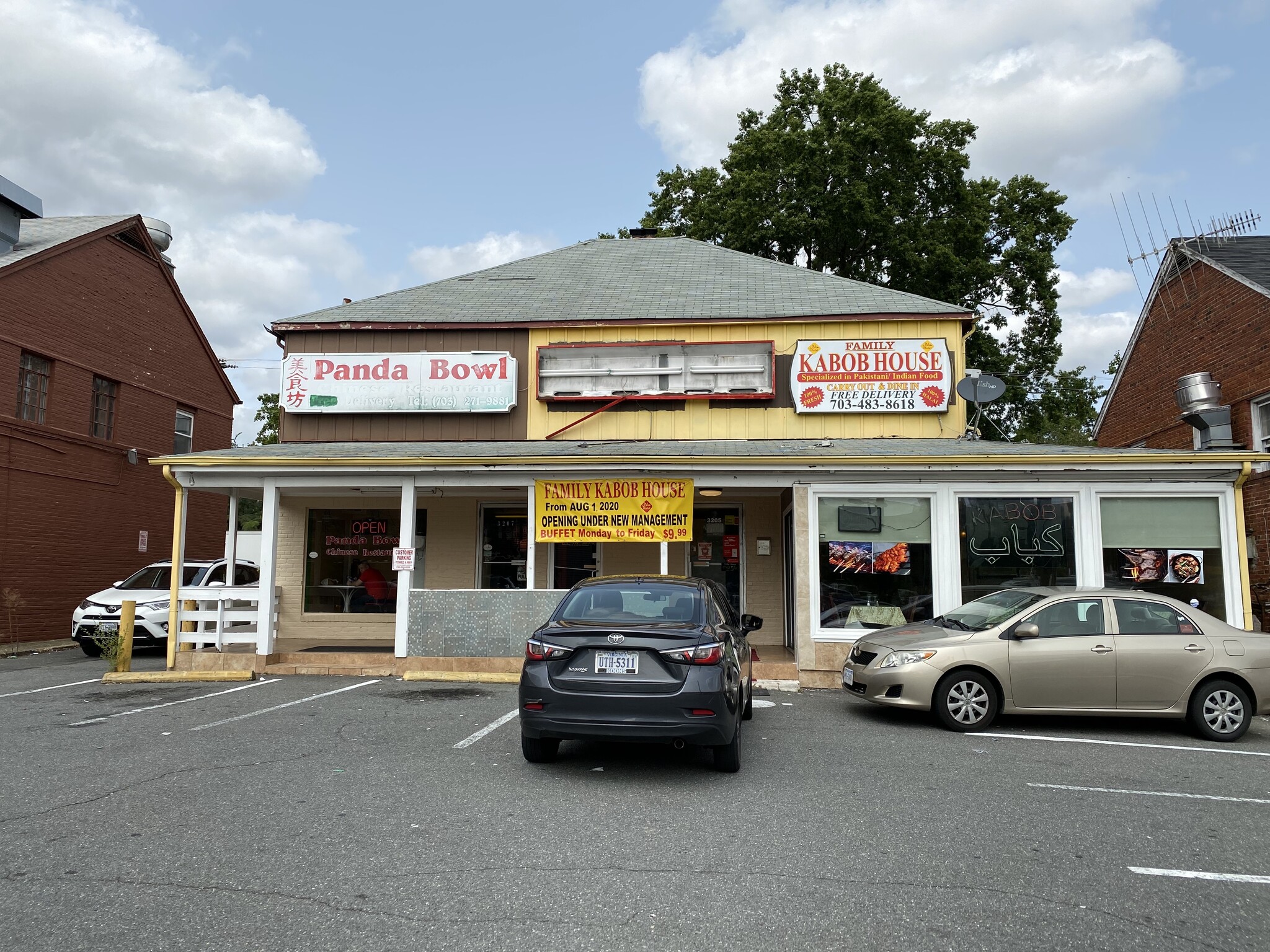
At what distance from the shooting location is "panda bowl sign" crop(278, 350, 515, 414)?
48.9ft

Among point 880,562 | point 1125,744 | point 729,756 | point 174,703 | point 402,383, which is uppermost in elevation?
point 402,383

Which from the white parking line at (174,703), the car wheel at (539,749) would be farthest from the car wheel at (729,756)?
the white parking line at (174,703)

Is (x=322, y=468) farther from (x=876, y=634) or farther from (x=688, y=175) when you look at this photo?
(x=688, y=175)

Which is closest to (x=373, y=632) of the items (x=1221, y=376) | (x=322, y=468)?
(x=322, y=468)

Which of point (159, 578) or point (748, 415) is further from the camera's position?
point (159, 578)

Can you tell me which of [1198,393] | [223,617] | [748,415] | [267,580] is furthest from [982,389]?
[223,617]

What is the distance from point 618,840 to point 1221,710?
6816 mm

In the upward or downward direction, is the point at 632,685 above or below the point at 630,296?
below

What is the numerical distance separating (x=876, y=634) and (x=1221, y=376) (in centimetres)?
1093

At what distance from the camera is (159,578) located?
1644 cm

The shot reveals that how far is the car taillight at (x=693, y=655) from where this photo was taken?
623 centimetres

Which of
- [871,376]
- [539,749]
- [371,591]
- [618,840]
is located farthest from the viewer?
[371,591]

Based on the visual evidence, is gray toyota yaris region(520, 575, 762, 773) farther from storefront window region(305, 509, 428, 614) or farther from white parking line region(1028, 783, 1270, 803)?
storefront window region(305, 509, 428, 614)

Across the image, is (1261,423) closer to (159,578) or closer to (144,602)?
(144,602)
